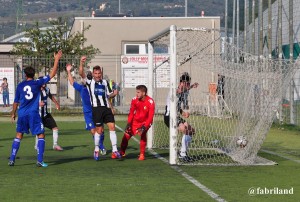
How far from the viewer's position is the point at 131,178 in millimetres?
12992

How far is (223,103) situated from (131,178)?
832cm

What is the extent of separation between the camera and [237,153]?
16.1 meters

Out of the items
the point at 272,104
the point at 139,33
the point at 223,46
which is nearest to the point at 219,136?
the point at 223,46

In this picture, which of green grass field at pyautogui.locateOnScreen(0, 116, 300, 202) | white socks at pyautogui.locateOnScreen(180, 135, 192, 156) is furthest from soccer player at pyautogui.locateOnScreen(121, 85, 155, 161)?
white socks at pyautogui.locateOnScreen(180, 135, 192, 156)

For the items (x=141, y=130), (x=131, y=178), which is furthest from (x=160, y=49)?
(x=131, y=178)

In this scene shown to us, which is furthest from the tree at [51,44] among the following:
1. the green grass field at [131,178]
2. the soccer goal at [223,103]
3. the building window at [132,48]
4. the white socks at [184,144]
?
the white socks at [184,144]

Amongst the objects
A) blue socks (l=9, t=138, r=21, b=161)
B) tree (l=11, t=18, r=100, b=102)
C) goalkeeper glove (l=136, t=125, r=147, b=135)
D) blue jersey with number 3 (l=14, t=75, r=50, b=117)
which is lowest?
blue socks (l=9, t=138, r=21, b=161)

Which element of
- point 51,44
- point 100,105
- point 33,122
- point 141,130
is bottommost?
point 141,130

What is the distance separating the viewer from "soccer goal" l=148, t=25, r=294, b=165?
15.4 metres

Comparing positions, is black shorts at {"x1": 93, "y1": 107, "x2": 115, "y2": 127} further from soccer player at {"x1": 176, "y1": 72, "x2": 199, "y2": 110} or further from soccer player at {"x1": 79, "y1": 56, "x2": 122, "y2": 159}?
soccer player at {"x1": 176, "y1": 72, "x2": 199, "y2": 110}

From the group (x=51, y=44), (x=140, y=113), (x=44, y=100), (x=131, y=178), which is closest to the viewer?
(x=131, y=178)

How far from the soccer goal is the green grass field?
753 mm

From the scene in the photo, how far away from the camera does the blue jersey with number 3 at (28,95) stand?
14742mm

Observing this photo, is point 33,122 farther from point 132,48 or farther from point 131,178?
point 132,48
